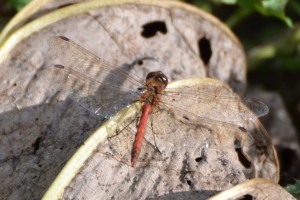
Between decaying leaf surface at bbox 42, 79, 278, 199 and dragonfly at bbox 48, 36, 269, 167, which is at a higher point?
dragonfly at bbox 48, 36, 269, 167

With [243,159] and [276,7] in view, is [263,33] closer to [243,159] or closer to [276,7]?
[276,7]

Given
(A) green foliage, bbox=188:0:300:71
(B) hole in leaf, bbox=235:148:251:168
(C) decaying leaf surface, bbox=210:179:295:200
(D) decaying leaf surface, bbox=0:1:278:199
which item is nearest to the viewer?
(C) decaying leaf surface, bbox=210:179:295:200

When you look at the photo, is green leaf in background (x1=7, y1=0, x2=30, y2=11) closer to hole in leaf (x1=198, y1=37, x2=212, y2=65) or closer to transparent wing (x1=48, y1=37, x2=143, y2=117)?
transparent wing (x1=48, y1=37, x2=143, y2=117)

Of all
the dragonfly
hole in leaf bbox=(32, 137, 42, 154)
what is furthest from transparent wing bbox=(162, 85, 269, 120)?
hole in leaf bbox=(32, 137, 42, 154)

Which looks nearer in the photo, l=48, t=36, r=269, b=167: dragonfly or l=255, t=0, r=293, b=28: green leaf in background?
l=48, t=36, r=269, b=167: dragonfly

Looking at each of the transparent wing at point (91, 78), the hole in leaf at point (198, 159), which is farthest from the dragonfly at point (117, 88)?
the hole in leaf at point (198, 159)

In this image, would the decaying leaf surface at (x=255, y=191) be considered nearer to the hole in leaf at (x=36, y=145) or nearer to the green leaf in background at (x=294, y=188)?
the green leaf in background at (x=294, y=188)

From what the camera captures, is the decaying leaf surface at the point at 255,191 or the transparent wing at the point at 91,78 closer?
the decaying leaf surface at the point at 255,191
